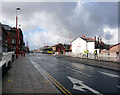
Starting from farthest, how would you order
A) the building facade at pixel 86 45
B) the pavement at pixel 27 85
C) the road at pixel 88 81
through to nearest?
the building facade at pixel 86 45
the road at pixel 88 81
the pavement at pixel 27 85

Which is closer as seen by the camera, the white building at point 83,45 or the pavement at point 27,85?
the pavement at point 27,85

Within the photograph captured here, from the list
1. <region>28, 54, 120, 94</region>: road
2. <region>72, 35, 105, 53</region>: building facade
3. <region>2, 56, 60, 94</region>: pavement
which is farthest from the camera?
<region>72, 35, 105, 53</region>: building facade

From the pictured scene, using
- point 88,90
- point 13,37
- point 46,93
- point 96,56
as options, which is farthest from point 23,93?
point 13,37

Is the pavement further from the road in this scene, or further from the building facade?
the building facade

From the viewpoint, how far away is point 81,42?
6344 centimetres

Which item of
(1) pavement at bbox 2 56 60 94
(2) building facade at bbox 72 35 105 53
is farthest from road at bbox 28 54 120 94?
(2) building facade at bbox 72 35 105 53

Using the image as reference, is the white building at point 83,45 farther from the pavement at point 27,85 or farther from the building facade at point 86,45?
the pavement at point 27,85

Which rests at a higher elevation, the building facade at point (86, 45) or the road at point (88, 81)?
the building facade at point (86, 45)

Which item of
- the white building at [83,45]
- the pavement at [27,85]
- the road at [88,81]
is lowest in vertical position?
the road at [88,81]

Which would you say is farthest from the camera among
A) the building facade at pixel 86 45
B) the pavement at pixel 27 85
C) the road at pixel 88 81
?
the building facade at pixel 86 45

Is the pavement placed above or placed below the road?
above

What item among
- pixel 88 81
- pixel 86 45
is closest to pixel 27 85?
pixel 88 81

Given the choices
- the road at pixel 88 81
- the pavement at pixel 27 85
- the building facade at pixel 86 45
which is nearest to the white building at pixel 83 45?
the building facade at pixel 86 45

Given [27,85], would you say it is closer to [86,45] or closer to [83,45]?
[86,45]
